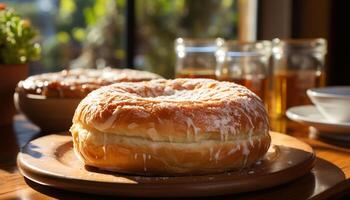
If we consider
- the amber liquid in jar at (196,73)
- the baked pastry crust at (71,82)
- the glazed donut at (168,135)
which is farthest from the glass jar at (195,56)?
the glazed donut at (168,135)

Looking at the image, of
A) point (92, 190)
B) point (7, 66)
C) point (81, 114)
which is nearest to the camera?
point (92, 190)

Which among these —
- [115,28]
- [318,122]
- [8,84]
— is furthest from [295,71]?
[115,28]

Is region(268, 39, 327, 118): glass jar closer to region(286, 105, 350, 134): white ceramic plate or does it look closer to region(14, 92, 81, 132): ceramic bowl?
region(286, 105, 350, 134): white ceramic plate

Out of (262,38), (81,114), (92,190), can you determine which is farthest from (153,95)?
(262,38)

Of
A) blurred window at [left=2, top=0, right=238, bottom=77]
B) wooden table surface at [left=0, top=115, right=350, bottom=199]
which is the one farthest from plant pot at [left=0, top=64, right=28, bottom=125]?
blurred window at [left=2, top=0, right=238, bottom=77]

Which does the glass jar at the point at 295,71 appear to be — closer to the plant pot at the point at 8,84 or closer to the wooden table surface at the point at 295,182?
the wooden table surface at the point at 295,182

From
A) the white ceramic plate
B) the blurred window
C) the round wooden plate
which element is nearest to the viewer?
the round wooden plate

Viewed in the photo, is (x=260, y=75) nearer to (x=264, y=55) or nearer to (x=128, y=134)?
(x=264, y=55)
